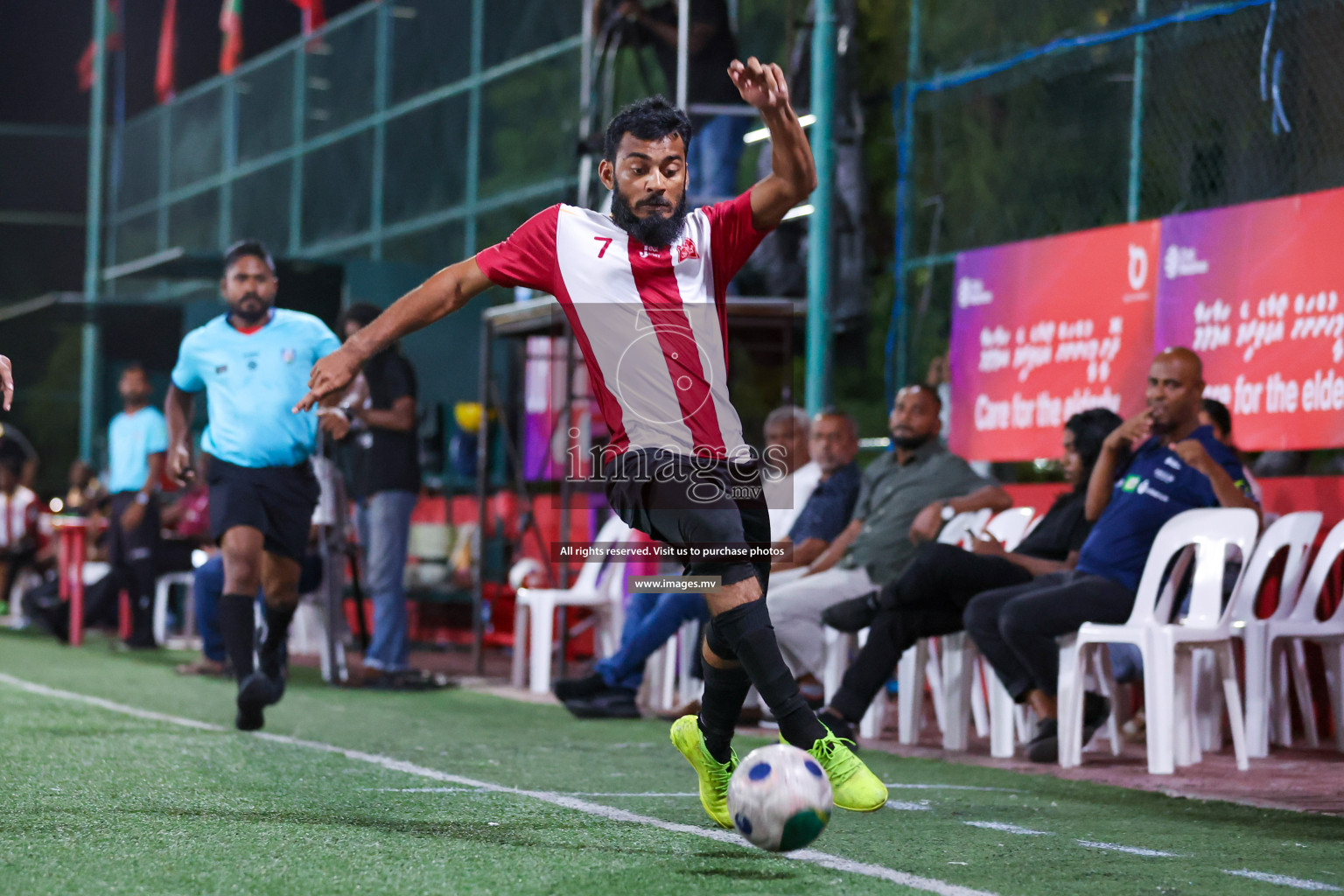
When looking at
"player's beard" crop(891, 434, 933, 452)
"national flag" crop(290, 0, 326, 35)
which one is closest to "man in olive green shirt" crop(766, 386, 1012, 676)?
"player's beard" crop(891, 434, 933, 452)

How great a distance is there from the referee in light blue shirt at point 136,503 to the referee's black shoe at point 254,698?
6452 millimetres

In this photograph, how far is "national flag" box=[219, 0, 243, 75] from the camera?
22.8 m

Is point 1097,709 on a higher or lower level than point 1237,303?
lower

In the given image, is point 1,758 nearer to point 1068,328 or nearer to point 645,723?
point 645,723

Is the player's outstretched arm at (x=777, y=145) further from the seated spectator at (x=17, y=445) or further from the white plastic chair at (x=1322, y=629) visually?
the seated spectator at (x=17, y=445)

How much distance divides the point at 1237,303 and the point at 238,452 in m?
4.80

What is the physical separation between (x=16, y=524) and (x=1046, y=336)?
12001 millimetres

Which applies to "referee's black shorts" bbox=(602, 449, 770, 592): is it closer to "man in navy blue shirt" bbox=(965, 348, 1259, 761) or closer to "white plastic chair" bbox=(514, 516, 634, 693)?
"man in navy blue shirt" bbox=(965, 348, 1259, 761)

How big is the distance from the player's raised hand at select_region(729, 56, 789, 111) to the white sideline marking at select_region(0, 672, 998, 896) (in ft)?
6.37

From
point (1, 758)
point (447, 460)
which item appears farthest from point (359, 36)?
point (1, 758)


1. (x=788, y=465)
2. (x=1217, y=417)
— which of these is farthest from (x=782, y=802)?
(x=788, y=465)

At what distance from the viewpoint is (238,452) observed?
26.1ft

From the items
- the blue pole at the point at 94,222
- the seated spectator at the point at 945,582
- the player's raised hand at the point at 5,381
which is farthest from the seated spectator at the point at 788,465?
the blue pole at the point at 94,222

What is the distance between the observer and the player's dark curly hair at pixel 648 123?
488 cm
